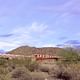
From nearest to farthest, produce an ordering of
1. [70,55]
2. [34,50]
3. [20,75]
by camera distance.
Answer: [20,75], [70,55], [34,50]

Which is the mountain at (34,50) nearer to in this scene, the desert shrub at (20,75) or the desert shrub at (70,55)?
the desert shrub at (70,55)

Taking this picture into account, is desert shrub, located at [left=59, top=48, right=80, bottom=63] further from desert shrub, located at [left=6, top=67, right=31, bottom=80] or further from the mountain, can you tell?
the mountain

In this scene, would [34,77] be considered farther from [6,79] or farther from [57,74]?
[6,79]

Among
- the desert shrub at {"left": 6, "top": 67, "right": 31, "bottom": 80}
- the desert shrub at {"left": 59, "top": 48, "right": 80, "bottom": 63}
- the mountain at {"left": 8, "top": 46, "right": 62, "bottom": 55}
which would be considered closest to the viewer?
the desert shrub at {"left": 6, "top": 67, "right": 31, "bottom": 80}

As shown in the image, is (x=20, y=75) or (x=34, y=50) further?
(x=34, y=50)

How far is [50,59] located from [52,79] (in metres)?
39.1

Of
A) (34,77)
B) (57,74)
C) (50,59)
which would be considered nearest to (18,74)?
(34,77)

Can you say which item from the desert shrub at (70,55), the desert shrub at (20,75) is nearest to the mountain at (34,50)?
the desert shrub at (70,55)

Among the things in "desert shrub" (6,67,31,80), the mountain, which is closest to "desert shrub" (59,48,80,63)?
"desert shrub" (6,67,31,80)

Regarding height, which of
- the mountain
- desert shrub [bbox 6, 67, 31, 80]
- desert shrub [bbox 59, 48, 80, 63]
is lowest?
desert shrub [bbox 6, 67, 31, 80]

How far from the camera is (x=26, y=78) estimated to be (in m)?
27.6

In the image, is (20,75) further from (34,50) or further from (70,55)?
(34,50)

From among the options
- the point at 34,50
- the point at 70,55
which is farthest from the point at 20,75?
the point at 34,50

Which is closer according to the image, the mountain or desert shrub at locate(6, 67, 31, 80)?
desert shrub at locate(6, 67, 31, 80)
